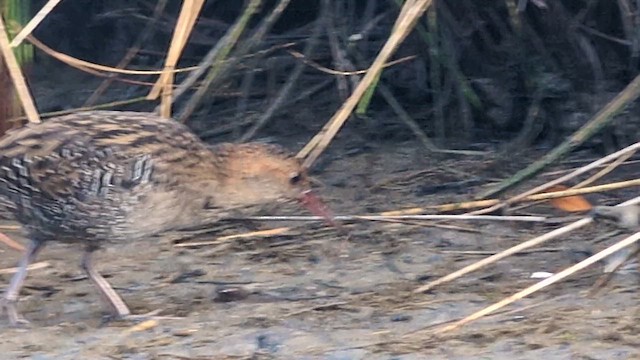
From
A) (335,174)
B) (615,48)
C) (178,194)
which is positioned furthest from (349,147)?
(178,194)

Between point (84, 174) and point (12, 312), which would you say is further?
point (12, 312)

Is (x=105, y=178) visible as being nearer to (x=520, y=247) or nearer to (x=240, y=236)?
(x=240, y=236)

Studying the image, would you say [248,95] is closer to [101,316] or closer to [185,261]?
[185,261]

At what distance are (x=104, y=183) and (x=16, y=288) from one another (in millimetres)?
492

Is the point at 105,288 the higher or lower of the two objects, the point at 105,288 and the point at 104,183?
the lower

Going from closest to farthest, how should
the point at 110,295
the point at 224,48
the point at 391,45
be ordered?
1. the point at 110,295
2. the point at 391,45
3. the point at 224,48

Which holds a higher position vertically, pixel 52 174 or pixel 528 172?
pixel 52 174

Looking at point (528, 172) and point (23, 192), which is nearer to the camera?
point (23, 192)

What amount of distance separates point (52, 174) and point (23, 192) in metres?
0.12

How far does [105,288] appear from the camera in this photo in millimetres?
4324

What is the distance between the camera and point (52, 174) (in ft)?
13.4

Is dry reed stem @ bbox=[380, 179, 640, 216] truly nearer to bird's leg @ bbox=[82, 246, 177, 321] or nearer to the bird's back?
the bird's back

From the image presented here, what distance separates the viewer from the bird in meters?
4.08

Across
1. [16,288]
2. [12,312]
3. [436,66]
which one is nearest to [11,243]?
[16,288]
